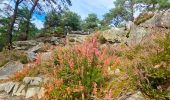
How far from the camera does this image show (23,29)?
33938mm

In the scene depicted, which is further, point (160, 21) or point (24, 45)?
point (24, 45)

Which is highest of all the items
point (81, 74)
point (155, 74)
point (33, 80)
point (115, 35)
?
point (115, 35)

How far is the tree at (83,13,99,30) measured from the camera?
32.5 metres

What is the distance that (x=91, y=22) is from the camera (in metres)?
32.6

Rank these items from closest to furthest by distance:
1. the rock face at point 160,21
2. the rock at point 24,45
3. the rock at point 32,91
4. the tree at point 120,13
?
the rock at point 32,91 < the rock face at point 160,21 < the rock at point 24,45 < the tree at point 120,13

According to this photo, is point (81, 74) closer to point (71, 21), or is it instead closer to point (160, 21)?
point (160, 21)

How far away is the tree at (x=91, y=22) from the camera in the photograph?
3250 cm

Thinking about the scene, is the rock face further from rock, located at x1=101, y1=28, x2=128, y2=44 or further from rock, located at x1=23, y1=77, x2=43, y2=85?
rock, located at x1=23, y1=77, x2=43, y2=85

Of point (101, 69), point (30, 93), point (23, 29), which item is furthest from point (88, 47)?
point (23, 29)

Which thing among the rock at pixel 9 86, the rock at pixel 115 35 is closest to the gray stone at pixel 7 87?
the rock at pixel 9 86

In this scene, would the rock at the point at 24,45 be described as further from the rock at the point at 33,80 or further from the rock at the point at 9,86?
the rock at the point at 33,80

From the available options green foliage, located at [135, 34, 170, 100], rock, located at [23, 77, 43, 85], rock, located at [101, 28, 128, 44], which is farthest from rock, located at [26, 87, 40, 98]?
rock, located at [101, 28, 128, 44]

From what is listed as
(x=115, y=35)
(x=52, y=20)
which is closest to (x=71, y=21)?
(x=52, y=20)

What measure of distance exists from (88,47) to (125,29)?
36.6 ft
